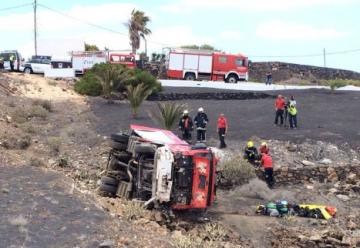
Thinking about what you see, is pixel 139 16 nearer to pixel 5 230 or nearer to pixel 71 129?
pixel 71 129

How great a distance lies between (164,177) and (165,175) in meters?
0.05

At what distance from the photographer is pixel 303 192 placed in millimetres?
20016

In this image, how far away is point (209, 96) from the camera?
3653 centimetres

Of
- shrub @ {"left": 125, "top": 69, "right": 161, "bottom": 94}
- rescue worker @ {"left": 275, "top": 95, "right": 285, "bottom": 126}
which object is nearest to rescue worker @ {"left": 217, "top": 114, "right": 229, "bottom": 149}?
rescue worker @ {"left": 275, "top": 95, "right": 285, "bottom": 126}

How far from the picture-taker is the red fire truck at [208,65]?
4566cm

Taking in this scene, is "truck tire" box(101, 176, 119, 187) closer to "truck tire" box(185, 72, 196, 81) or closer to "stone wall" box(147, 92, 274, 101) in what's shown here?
"stone wall" box(147, 92, 274, 101)

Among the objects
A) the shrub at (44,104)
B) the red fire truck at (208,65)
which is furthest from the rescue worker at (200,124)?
the red fire truck at (208,65)

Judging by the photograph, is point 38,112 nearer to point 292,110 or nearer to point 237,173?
point 292,110

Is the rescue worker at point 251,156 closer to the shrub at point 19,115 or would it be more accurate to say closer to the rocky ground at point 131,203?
the rocky ground at point 131,203

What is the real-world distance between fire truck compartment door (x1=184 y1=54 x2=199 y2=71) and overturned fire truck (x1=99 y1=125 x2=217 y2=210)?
30913 mm

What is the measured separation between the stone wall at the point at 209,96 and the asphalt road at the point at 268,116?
1.25 m

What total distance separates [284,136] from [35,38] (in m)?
44.8

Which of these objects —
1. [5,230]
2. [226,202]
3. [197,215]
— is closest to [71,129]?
[226,202]

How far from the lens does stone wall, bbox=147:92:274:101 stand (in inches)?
1425
